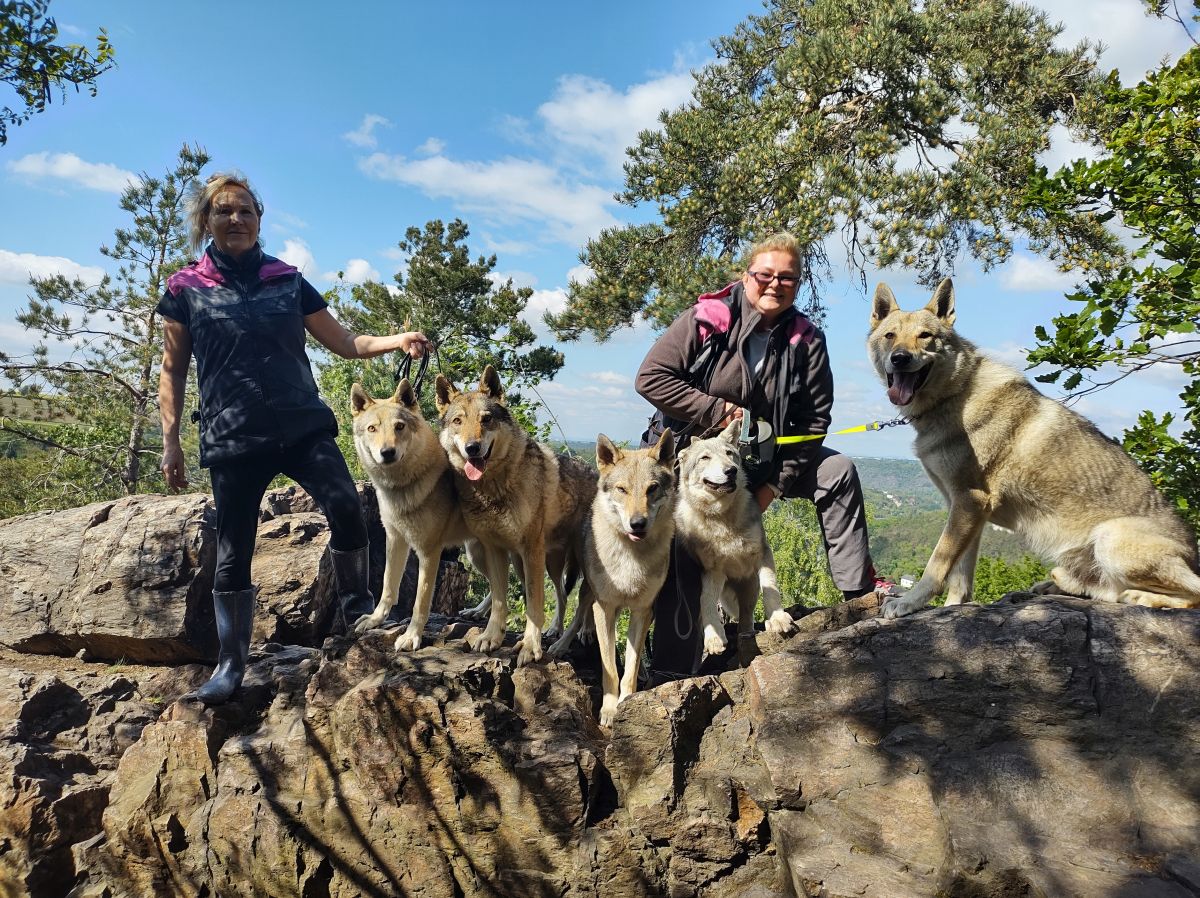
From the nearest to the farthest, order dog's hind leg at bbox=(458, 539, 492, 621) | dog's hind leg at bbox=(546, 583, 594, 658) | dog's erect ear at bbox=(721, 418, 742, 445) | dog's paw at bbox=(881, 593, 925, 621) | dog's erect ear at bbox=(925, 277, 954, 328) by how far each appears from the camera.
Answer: dog's paw at bbox=(881, 593, 925, 621) → dog's erect ear at bbox=(925, 277, 954, 328) → dog's erect ear at bbox=(721, 418, 742, 445) → dog's hind leg at bbox=(546, 583, 594, 658) → dog's hind leg at bbox=(458, 539, 492, 621)

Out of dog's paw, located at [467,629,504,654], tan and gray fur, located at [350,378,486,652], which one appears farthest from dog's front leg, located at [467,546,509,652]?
tan and gray fur, located at [350,378,486,652]

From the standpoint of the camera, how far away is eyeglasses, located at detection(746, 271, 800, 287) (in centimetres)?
484

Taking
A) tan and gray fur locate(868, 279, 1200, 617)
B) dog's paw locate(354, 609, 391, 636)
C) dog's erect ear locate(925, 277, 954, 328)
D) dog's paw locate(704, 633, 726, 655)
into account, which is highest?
dog's erect ear locate(925, 277, 954, 328)

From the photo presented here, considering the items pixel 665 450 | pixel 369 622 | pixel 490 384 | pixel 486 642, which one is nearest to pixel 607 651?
pixel 486 642

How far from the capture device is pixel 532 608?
4848 millimetres

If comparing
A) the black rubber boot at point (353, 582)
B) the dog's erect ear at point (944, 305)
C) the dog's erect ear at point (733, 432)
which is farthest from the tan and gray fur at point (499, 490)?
the dog's erect ear at point (944, 305)

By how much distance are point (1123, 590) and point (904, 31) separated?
1368 cm

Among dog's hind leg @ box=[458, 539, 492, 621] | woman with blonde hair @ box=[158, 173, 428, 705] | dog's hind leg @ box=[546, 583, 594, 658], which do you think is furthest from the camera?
dog's hind leg @ box=[458, 539, 492, 621]

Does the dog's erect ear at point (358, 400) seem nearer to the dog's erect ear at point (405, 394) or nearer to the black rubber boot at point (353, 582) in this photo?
the dog's erect ear at point (405, 394)

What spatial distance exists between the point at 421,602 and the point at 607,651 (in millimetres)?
1343

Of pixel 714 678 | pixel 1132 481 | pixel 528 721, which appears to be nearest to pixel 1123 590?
pixel 1132 481

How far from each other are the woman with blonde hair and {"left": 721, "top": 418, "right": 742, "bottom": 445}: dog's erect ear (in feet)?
7.23

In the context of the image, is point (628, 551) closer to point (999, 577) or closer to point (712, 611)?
point (712, 611)

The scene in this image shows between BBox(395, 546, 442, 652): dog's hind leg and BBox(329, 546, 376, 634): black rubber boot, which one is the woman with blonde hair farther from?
BBox(395, 546, 442, 652): dog's hind leg
